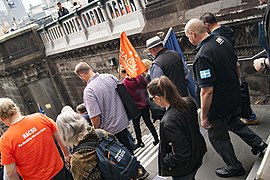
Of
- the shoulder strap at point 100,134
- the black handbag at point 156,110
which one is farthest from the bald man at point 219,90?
the black handbag at point 156,110

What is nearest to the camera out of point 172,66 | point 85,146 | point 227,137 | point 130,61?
point 85,146

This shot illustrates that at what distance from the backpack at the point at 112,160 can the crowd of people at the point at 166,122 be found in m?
0.04

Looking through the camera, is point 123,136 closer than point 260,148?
No

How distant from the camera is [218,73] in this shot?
2.66m

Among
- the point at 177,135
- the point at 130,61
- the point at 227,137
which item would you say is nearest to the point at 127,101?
the point at 130,61

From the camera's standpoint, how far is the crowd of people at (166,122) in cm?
231

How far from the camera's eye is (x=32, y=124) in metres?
2.96

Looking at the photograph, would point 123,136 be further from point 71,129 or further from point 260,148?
point 260,148

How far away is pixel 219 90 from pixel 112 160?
4.25 ft

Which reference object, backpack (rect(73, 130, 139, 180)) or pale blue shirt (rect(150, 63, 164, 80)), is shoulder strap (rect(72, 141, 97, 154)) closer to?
backpack (rect(73, 130, 139, 180))

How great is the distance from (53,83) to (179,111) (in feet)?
38.2

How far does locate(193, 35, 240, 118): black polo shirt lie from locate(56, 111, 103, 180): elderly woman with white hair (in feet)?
4.02

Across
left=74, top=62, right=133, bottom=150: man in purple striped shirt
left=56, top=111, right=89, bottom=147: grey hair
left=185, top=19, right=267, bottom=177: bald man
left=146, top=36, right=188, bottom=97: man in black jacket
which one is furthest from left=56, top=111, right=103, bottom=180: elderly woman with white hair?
left=146, top=36, right=188, bottom=97: man in black jacket

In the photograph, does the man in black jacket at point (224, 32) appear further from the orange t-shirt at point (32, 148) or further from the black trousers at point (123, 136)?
the orange t-shirt at point (32, 148)
